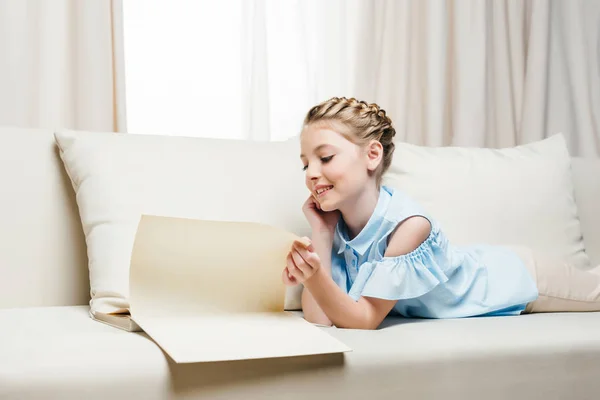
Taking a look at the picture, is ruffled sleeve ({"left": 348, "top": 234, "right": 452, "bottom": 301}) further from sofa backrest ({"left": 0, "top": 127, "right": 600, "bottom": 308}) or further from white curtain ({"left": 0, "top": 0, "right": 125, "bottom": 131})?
white curtain ({"left": 0, "top": 0, "right": 125, "bottom": 131})

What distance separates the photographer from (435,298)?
52.9 inches

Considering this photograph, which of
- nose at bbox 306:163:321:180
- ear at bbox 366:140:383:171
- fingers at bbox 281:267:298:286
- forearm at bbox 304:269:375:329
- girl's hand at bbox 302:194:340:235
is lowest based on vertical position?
forearm at bbox 304:269:375:329

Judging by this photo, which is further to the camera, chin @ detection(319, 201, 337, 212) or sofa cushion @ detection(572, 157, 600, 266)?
sofa cushion @ detection(572, 157, 600, 266)

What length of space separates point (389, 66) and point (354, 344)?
1374 millimetres

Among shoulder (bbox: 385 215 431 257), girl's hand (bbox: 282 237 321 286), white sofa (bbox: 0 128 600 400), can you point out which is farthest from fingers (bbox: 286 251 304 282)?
shoulder (bbox: 385 215 431 257)

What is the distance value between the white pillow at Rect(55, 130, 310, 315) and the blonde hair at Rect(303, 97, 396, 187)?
21cm

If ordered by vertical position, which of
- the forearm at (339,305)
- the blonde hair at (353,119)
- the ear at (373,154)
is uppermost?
the blonde hair at (353,119)

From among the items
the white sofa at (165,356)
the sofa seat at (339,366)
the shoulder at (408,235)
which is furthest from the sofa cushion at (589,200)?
the shoulder at (408,235)

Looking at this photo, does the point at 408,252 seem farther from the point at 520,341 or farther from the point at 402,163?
the point at 402,163

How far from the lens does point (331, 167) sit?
4.24ft

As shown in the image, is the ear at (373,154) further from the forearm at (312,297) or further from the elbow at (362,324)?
the elbow at (362,324)

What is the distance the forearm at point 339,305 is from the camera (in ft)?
3.75

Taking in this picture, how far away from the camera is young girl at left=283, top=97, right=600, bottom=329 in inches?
47.4

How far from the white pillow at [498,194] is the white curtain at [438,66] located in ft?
1.61
